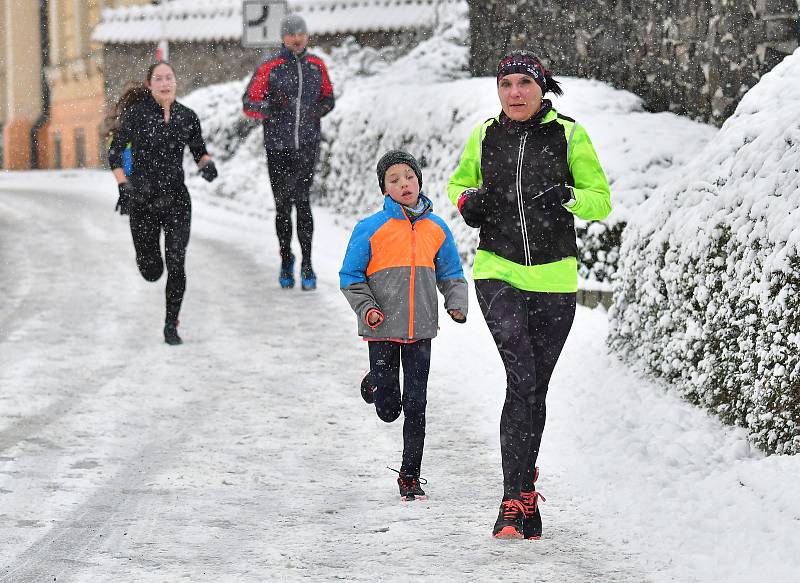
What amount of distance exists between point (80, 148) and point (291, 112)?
77.9 ft

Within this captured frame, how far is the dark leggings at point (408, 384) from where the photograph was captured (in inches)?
210

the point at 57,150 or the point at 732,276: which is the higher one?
the point at 732,276

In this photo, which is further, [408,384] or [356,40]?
[356,40]

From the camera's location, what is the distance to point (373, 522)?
509 centimetres

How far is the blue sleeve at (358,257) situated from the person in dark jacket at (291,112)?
5.29 m

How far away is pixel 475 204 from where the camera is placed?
4.86m

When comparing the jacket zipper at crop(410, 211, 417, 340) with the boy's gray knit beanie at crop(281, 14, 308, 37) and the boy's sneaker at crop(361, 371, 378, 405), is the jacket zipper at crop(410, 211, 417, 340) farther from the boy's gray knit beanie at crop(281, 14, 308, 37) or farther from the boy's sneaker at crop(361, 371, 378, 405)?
the boy's gray knit beanie at crop(281, 14, 308, 37)

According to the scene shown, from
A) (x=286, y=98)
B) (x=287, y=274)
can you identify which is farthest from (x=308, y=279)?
(x=286, y=98)

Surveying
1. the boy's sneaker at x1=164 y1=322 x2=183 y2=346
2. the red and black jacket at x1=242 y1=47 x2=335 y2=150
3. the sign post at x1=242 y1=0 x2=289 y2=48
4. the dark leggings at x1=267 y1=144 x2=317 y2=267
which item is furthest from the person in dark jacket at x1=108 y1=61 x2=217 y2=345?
the sign post at x1=242 y1=0 x2=289 y2=48

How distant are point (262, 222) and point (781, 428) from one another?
11841 millimetres

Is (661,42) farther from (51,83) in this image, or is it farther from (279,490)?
(51,83)

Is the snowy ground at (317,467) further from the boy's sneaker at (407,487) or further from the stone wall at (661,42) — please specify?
the stone wall at (661,42)

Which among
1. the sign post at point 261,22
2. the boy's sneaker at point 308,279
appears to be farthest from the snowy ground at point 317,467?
the sign post at point 261,22

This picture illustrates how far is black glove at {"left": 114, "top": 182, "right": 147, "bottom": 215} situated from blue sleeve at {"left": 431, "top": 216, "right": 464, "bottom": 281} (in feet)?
12.4
